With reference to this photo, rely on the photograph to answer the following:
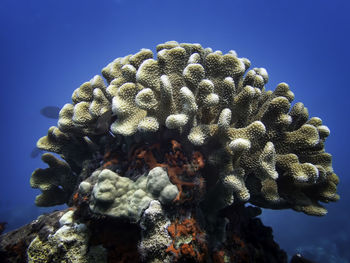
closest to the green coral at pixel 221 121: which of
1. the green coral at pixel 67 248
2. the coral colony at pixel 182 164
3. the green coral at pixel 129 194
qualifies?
the coral colony at pixel 182 164

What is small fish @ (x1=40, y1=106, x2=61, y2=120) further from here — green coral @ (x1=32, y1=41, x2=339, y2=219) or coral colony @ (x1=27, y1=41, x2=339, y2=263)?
green coral @ (x1=32, y1=41, x2=339, y2=219)

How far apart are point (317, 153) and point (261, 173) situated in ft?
3.97

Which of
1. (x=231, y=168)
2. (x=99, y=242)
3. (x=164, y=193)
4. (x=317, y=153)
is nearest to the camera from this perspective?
(x=164, y=193)

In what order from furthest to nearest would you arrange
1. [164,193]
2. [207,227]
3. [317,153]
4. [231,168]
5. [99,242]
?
[317,153], [207,227], [231,168], [99,242], [164,193]

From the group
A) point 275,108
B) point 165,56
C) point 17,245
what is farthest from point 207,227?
point 17,245

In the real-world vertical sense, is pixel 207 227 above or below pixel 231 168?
below

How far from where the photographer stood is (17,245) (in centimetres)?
264

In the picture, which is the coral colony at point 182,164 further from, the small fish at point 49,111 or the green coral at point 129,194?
the small fish at point 49,111

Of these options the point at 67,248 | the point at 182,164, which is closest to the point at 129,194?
the point at 182,164

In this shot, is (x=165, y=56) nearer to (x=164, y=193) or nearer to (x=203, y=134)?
(x=203, y=134)

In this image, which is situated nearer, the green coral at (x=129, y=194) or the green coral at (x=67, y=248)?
the green coral at (x=129, y=194)

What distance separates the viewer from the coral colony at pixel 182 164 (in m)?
2.16

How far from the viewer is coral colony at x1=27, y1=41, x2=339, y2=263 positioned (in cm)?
216

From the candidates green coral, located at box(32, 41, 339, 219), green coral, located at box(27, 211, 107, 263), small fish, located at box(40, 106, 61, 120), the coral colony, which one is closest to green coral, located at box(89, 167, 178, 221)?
the coral colony
